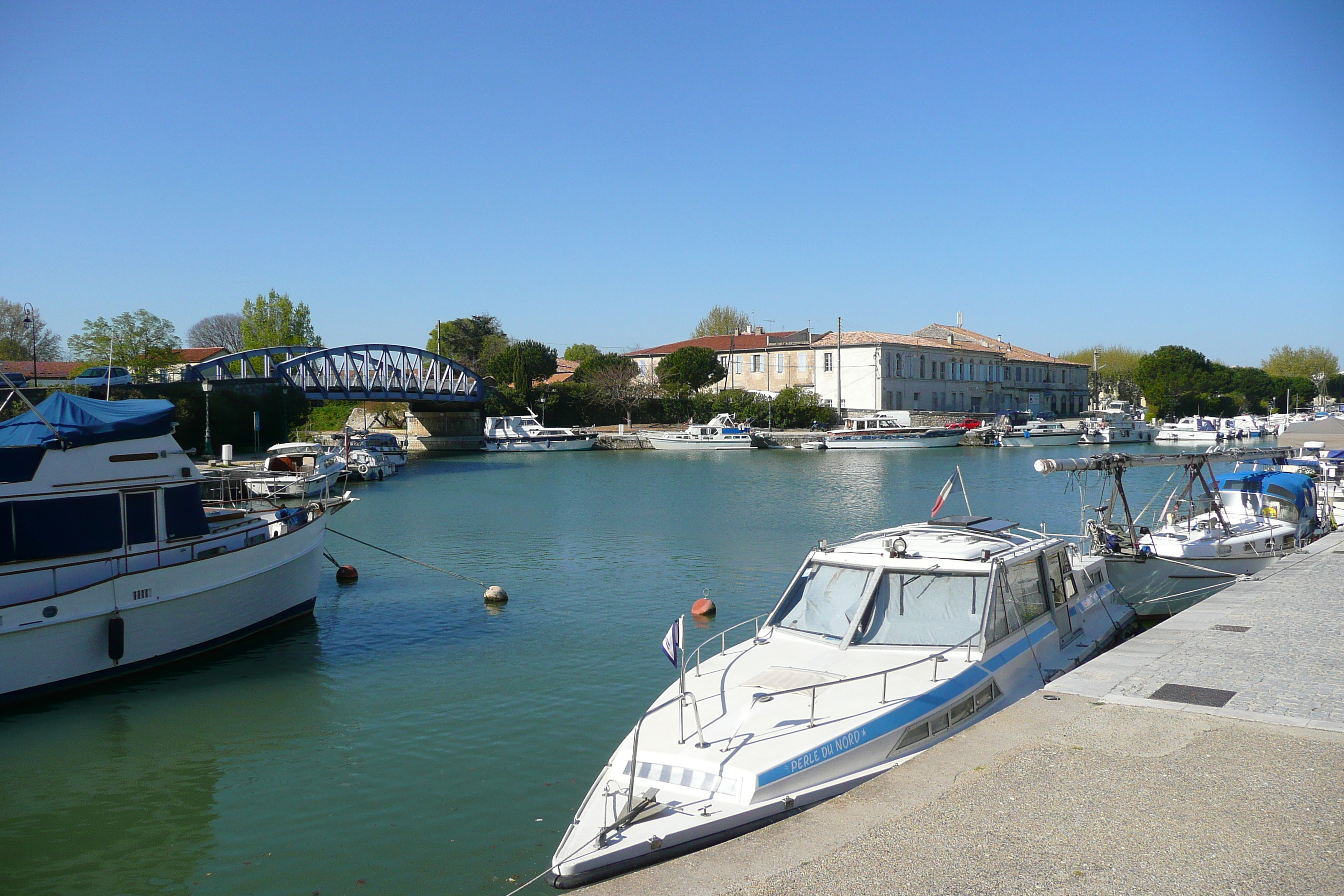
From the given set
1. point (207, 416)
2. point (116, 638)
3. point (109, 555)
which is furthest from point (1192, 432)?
point (116, 638)

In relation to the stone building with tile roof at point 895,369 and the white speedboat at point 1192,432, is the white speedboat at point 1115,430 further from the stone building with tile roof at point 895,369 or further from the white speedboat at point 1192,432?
the stone building with tile roof at point 895,369

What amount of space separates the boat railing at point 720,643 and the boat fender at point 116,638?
928cm

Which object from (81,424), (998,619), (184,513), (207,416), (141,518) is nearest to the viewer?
(998,619)

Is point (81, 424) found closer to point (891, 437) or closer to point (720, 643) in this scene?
point (720, 643)

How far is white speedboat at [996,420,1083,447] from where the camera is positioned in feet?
314

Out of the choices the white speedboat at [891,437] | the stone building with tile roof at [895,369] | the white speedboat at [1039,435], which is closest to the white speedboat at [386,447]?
the white speedboat at [891,437]

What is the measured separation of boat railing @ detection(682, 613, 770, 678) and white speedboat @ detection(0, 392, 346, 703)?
29.0 feet

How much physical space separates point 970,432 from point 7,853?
311ft

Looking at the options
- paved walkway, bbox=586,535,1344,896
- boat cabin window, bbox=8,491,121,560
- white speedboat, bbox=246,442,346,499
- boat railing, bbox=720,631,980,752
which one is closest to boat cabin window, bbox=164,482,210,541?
boat cabin window, bbox=8,491,121,560

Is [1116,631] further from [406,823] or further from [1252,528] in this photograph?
[406,823]

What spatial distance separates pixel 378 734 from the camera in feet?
45.3

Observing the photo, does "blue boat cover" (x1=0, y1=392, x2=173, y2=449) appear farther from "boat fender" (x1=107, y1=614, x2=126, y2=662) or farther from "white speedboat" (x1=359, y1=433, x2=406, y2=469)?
"white speedboat" (x1=359, y1=433, x2=406, y2=469)

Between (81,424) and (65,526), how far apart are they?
179 centimetres

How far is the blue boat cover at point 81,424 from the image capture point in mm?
16016
